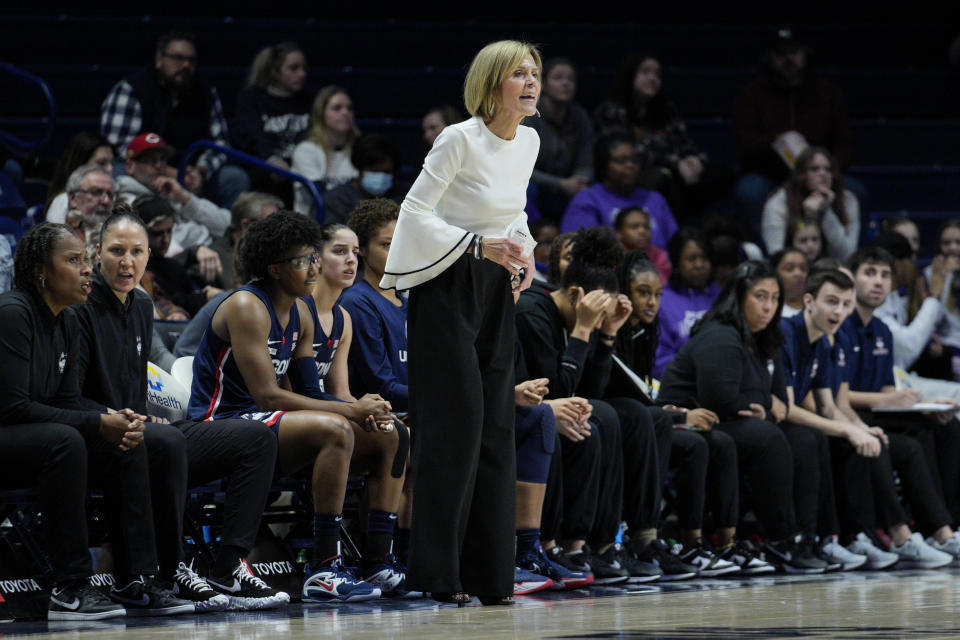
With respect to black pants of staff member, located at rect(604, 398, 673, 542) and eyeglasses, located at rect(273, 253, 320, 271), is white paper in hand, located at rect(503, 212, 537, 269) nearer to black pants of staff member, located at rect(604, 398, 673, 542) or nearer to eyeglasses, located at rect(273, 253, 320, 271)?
eyeglasses, located at rect(273, 253, 320, 271)

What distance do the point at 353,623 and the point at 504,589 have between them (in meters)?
0.48

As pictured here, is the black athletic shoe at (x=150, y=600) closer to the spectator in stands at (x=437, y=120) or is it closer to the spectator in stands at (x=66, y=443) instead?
the spectator in stands at (x=66, y=443)

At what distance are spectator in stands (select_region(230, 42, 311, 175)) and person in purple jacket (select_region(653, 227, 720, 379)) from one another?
7.37 feet

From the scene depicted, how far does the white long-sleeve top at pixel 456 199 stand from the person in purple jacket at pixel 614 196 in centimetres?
408

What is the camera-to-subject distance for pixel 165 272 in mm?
6387

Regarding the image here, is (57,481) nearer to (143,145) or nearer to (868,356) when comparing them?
(143,145)

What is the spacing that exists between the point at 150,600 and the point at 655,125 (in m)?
5.53

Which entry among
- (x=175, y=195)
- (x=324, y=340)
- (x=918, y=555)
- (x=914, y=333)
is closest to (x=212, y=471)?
(x=324, y=340)

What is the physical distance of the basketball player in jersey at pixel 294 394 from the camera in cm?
463

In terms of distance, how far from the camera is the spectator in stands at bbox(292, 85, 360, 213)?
801 centimetres

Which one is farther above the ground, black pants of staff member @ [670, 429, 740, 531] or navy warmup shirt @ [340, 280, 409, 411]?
navy warmup shirt @ [340, 280, 409, 411]

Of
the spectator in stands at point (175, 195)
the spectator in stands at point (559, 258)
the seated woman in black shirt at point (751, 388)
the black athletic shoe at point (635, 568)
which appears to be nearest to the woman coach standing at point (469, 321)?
the black athletic shoe at point (635, 568)

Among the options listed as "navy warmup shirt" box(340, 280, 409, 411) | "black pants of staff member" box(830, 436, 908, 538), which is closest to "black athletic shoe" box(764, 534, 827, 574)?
"black pants of staff member" box(830, 436, 908, 538)

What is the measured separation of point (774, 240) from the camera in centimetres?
862
